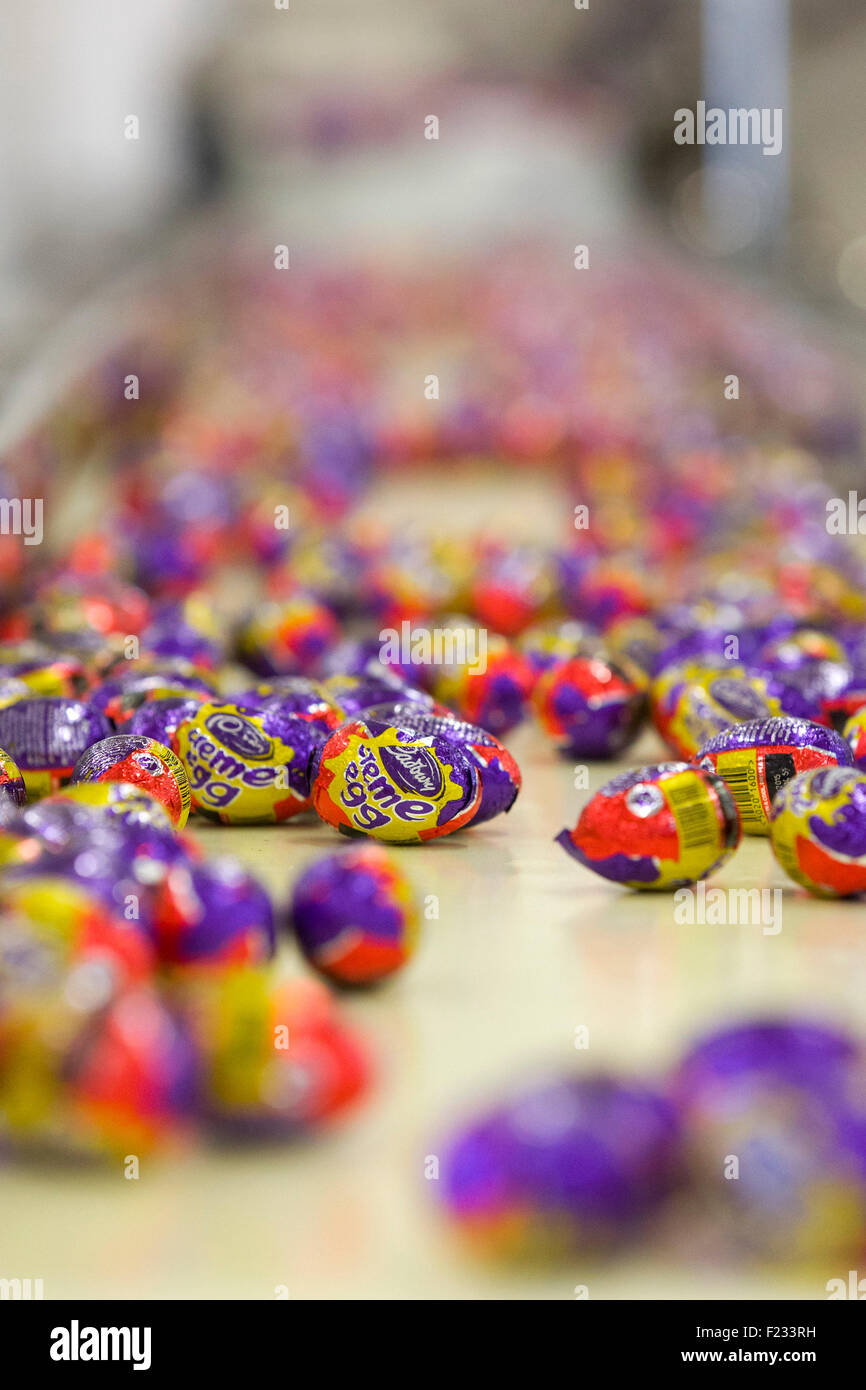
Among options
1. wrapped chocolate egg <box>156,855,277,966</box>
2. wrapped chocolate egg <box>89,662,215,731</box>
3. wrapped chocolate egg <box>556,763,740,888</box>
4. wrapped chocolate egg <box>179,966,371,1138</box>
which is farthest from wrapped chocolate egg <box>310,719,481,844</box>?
wrapped chocolate egg <box>179,966,371,1138</box>

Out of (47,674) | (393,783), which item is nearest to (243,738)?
(393,783)

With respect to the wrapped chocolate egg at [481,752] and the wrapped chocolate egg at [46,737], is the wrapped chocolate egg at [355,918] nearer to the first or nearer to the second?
the wrapped chocolate egg at [481,752]

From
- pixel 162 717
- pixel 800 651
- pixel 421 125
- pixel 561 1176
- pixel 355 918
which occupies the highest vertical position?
pixel 421 125

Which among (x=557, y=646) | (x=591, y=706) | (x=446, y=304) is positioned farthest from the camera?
(x=446, y=304)

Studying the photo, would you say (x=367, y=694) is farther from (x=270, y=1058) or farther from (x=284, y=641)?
(x=270, y=1058)

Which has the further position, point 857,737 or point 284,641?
point 284,641

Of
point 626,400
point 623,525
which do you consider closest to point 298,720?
point 623,525

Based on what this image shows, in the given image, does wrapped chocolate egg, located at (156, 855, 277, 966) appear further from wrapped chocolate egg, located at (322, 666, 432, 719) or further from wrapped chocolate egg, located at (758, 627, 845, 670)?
wrapped chocolate egg, located at (758, 627, 845, 670)
